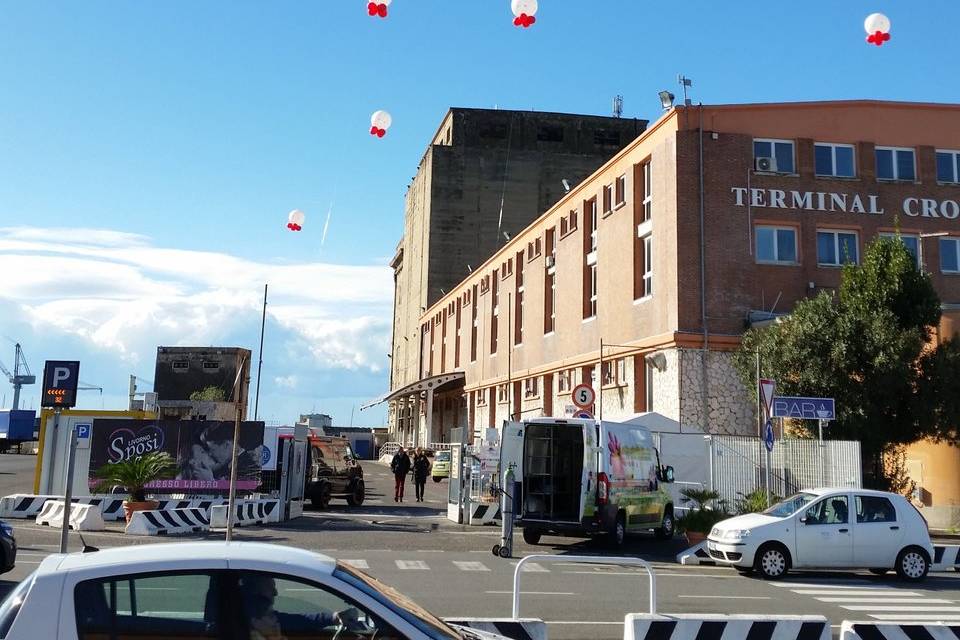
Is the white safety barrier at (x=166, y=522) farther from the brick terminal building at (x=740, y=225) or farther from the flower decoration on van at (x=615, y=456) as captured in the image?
the brick terminal building at (x=740, y=225)

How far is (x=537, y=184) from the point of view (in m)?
76.6

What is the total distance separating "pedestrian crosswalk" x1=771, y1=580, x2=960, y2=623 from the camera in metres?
11.6

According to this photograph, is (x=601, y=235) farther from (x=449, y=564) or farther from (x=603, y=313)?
(x=449, y=564)

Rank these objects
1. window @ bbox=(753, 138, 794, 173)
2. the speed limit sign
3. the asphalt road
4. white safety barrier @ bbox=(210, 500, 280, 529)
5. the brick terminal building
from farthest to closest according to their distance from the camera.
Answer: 1. window @ bbox=(753, 138, 794, 173)
2. the brick terminal building
3. the speed limit sign
4. white safety barrier @ bbox=(210, 500, 280, 529)
5. the asphalt road

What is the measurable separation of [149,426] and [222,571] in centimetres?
2217

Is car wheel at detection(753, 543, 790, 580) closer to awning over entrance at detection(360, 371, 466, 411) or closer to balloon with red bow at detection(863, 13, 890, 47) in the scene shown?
balloon with red bow at detection(863, 13, 890, 47)

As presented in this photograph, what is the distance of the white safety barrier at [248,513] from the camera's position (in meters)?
20.3

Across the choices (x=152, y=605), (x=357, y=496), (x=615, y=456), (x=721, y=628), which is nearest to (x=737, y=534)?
(x=615, y=456)

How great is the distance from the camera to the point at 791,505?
15828mm

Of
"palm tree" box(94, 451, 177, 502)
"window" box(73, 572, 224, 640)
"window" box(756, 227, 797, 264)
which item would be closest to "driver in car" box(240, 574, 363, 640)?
"window" box(73, 572, 224, 640)

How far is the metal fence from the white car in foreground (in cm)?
2029

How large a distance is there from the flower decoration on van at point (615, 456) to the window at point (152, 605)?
1464 cm

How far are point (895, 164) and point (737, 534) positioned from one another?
22.2m

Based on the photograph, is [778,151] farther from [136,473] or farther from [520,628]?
[520,628]
